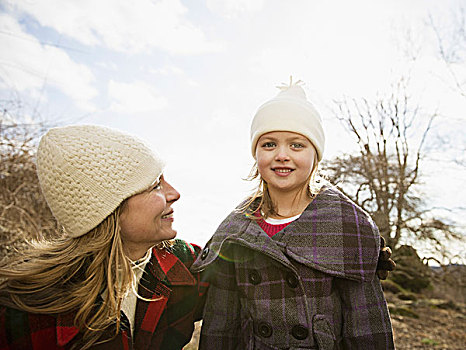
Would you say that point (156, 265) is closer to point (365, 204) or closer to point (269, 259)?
point (269, 259)

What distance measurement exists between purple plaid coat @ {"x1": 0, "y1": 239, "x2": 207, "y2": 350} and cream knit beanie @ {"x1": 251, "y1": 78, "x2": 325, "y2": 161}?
0.86 meters

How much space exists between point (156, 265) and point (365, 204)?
21.0 feet

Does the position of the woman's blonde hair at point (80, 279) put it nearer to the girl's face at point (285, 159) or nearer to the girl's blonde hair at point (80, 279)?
the girl's blonde hair at point (80, 279)

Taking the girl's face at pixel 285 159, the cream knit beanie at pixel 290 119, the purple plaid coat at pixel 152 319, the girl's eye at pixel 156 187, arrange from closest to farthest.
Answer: the purple plaid coat at pixel 152 319
the girl's eye at pixel 156 187
the girl's face at pixel 285 159
the cream knit beanie at pixel 290 119

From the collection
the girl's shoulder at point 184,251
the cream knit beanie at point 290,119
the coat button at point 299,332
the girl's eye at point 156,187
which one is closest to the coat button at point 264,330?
the coat button at point 299,332

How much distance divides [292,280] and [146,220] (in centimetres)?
80

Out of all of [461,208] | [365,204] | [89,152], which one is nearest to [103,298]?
[89,152]

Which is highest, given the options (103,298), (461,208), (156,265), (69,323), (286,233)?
(461,208)

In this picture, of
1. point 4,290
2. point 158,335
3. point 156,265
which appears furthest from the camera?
point 156,265

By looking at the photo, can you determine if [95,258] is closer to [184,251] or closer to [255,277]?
[184,251]

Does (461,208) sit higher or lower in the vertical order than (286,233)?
higher

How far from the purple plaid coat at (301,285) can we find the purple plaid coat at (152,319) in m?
0.10

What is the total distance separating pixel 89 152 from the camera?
5.11ft

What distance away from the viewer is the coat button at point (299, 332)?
164 cm
